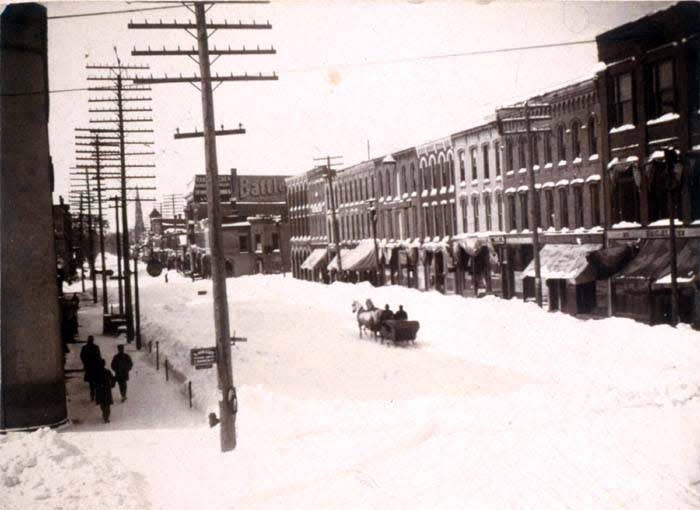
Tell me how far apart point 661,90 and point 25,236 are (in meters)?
20.5

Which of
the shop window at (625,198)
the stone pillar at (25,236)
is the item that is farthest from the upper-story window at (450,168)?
the stone pillar at (25,236)

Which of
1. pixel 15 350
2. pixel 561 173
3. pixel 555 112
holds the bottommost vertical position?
pixel 15 350

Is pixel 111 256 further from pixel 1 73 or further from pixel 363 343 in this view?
pixel 1 73

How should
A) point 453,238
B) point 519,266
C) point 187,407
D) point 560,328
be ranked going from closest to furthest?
point 187,407, point 560,328, point 519,266, point 453,238

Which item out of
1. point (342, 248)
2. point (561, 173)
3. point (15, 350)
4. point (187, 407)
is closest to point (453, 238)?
point (561, 173)

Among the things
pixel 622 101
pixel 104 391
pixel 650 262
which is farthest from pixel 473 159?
pixel 104 391

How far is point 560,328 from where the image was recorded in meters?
22.3

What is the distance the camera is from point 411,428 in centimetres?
1057

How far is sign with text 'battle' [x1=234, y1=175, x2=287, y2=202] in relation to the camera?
71.2 meters

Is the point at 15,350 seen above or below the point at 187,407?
above

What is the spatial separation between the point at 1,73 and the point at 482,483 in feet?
35.3

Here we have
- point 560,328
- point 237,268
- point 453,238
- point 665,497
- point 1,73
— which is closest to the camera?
point 665,497

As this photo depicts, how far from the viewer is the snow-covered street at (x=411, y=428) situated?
26.2ft

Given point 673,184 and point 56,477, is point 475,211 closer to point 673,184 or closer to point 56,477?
point 673,184
